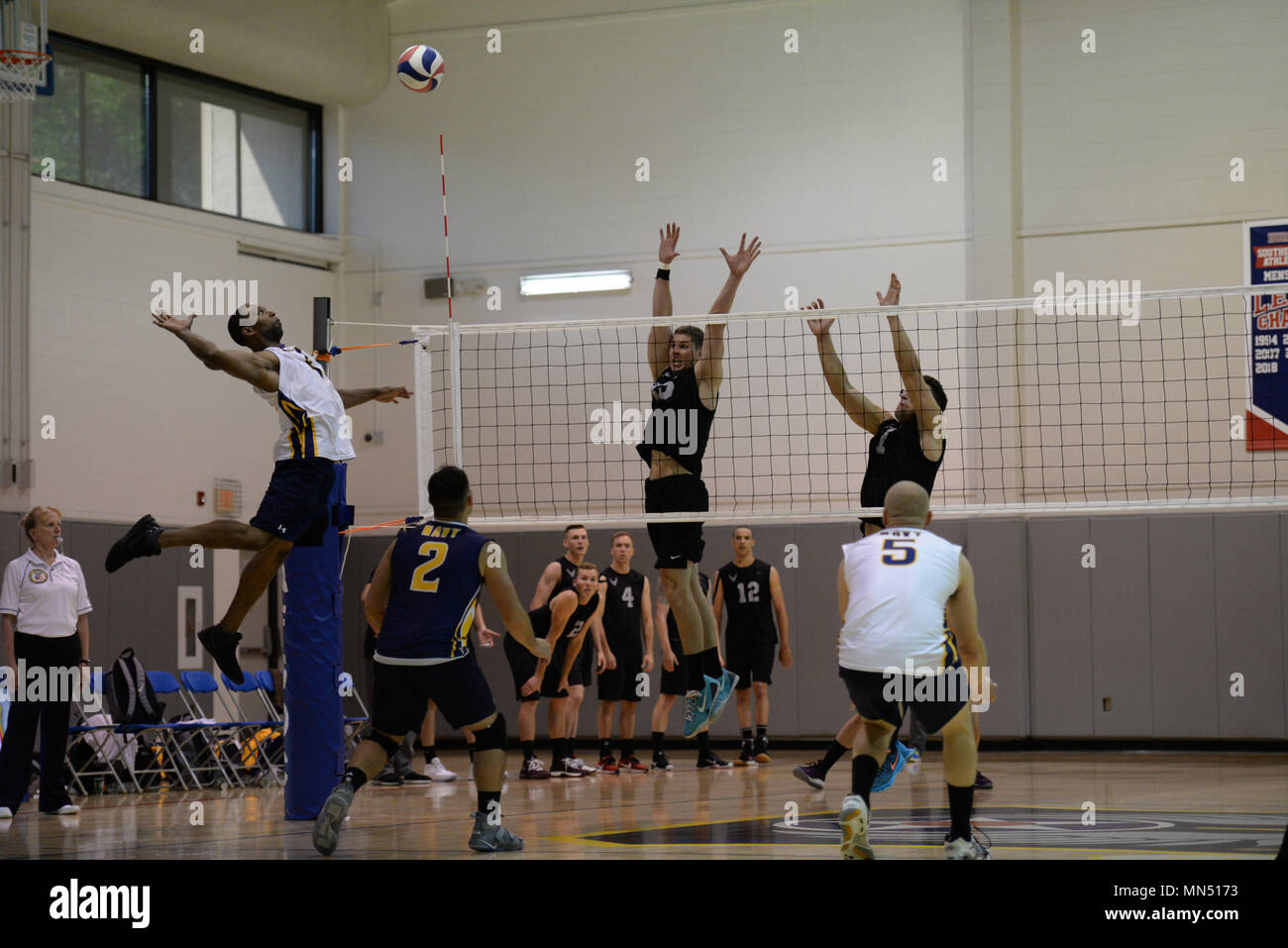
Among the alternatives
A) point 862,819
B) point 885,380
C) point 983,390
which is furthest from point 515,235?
point 862,819

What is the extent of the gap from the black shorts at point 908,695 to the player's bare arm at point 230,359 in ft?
11.1

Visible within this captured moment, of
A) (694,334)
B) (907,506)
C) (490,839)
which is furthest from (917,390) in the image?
(490,839)

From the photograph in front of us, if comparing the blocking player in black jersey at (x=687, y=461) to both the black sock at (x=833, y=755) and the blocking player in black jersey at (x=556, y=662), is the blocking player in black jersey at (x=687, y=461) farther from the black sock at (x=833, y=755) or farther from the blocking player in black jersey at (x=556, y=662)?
the blocking player in black jersey at (x=556, y=662)

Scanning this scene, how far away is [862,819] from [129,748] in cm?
863

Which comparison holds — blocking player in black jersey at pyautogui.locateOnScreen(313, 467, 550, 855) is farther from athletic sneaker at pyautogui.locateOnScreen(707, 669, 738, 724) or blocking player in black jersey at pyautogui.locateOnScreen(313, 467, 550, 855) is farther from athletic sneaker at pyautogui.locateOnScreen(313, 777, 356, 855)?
athletic sneaker at pyautogui.locateOnScreen(707, 669, 738, 724)

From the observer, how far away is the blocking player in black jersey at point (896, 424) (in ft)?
26.6

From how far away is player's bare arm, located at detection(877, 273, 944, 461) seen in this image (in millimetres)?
7984

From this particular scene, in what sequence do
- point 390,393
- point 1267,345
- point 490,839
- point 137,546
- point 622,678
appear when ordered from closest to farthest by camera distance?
point 490,839 → point 137,546 → point 390,393 → point 622,678 → point 1267,345

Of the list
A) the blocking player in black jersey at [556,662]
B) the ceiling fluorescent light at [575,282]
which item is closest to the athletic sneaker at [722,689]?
the blocking player in black jersey at [556,662]

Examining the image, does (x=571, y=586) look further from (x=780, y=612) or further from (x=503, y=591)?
→ (x=503, y=591)

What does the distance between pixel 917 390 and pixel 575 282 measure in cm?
949

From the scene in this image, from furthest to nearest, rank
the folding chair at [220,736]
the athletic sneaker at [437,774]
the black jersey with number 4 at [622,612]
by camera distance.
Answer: the black jersey with number 4 at [622,612] < the folding chair at [220,736] < the athletic sneaker at [437,774]

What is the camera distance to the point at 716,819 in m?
8.22

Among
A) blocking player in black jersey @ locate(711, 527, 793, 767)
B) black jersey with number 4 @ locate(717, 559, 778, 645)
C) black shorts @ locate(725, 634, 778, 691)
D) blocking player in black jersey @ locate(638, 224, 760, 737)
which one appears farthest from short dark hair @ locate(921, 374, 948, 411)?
black shorts @ locate(725, 634, 778, 691)
